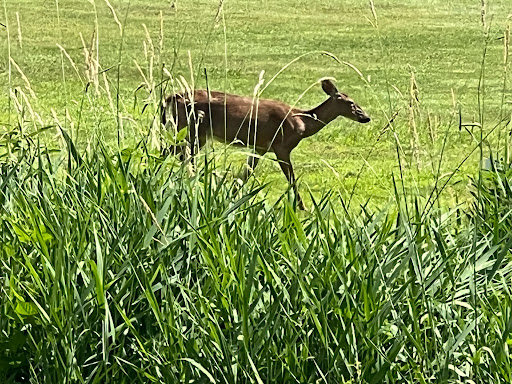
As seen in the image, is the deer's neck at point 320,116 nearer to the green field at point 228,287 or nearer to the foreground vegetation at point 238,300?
the green field at point 228,287

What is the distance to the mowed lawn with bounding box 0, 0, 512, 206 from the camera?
9484mm

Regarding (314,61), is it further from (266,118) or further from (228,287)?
(228,287)

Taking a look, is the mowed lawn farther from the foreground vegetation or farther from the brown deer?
the foreground vegetation

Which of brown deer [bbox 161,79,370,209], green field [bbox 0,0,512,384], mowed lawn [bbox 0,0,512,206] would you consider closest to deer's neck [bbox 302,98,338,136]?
brown deer [bbox 161,79,370,209]

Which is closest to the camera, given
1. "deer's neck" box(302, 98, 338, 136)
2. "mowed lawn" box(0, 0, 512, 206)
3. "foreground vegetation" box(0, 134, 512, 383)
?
"foreground vegetation" box(0, 134, 512, 383)

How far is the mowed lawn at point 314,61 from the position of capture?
948 cm

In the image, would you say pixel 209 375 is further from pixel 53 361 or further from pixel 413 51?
pixel 413 51

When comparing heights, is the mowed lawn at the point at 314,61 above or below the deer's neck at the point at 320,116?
below

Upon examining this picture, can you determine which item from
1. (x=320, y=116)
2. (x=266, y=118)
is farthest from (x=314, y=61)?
(x=266, y=118)

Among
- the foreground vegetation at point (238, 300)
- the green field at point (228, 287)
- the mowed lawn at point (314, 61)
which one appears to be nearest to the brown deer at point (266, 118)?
the mowed lawn at point (314, 61)

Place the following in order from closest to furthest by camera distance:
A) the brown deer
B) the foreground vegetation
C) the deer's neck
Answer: the foreground vegetation, the brown deer, the deer's neck

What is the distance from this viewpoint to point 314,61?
1565 centimetres

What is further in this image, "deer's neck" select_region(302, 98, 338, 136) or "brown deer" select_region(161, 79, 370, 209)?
"deer's neck" select_region(302, 98, 338, 136)

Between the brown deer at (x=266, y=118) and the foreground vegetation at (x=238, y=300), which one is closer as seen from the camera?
the foreground vegetation at (x=238, y=300)
